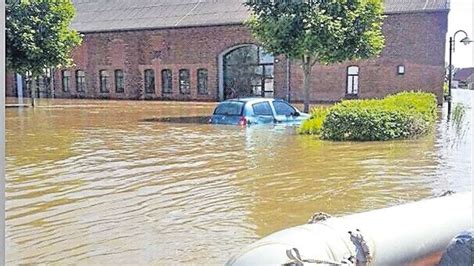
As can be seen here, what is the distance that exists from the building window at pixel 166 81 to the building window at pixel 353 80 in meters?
9.74

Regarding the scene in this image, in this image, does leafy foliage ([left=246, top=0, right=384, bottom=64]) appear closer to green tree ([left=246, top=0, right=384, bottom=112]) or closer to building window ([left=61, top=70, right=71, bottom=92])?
green tree ([left=246, top=0, right=384, bottom=112])

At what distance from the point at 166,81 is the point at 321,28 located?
16.8m

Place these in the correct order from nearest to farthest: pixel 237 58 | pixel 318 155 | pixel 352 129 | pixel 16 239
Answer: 1. pixel 16 239
2. pixel 318 155
3. pixel 352 129
4. pixel 237 58

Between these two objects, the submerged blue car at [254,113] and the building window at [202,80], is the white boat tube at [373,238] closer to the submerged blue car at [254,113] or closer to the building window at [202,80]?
the submerged blue car at [254,113]

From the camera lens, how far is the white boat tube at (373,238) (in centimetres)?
264

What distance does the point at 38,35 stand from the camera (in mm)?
22828

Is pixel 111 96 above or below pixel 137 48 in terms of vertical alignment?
below

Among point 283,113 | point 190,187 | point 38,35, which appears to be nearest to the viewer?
point 190,187

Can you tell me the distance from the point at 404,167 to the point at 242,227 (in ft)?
13.2

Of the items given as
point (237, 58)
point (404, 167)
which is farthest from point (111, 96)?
point (404, 167)

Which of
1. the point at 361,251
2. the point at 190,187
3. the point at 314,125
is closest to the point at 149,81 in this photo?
the point at 314,125

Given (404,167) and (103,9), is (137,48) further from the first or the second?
(404,167)

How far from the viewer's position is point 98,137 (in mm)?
13172

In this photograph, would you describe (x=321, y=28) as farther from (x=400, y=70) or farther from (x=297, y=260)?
(x=297, y=260)
